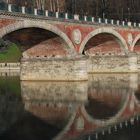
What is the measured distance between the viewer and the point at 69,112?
28.0 m

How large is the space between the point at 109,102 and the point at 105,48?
111 feet

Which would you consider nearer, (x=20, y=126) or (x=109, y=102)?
(x=20, y=126)

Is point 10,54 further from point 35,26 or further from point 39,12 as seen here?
point 35,26

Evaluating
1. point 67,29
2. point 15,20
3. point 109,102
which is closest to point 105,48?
point 67,29

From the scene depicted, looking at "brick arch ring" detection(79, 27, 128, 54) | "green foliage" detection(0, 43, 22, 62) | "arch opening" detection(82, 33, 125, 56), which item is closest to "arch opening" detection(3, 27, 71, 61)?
"brick arch ring" detection(79, 27, 128, 54)

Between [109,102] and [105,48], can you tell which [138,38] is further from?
[109,102]

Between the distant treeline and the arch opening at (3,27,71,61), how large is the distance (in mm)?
41585

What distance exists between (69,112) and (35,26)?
1601cm

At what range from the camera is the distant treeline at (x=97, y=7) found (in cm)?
9506

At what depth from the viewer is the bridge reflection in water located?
2180cm

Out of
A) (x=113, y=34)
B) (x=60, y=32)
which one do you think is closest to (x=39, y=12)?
(x=60, y=32)

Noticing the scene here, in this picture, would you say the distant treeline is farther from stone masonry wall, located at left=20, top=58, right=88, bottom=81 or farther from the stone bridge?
stone masonry wall, located at left=20, top=58, right=88, bottom=81

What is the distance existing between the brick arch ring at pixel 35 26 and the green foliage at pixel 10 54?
137 feet

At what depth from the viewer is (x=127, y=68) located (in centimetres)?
6253
